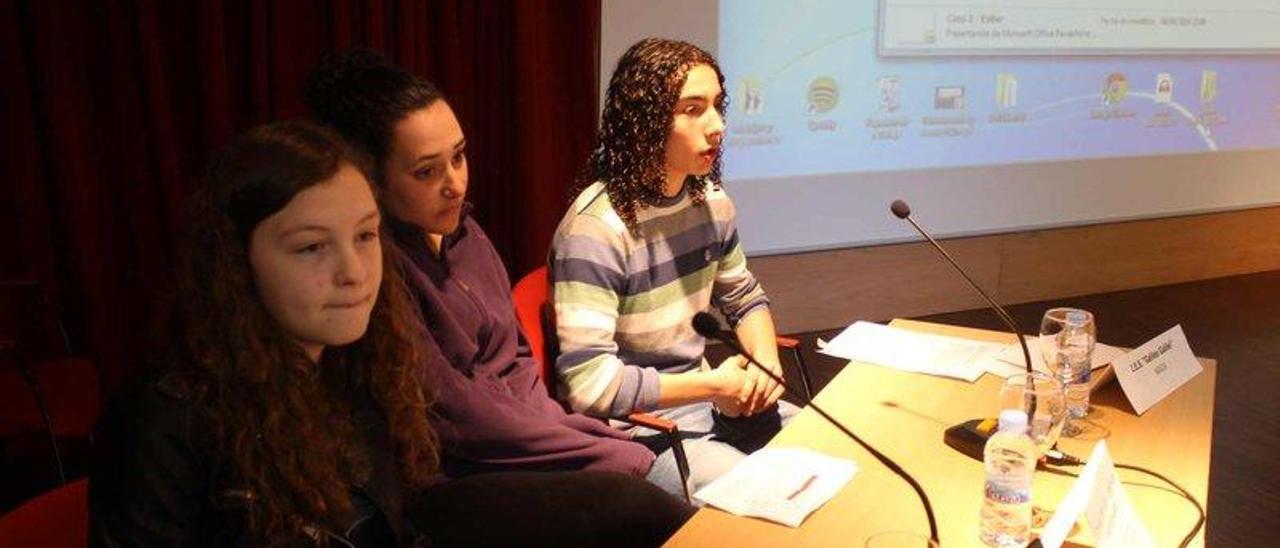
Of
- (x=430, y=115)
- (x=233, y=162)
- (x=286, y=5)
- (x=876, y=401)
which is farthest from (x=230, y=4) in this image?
(x=876, y=401)

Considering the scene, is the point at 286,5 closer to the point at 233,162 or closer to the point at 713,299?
the point at 713,299

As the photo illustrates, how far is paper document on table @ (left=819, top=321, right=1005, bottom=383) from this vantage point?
1.98 meters

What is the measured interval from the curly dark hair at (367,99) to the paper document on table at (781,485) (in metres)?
0.75

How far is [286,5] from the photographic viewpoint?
288 cm

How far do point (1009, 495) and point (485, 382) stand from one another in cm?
88

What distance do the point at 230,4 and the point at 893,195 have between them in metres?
2.53

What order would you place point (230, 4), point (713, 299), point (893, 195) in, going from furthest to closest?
point (893, 195) < point (230, 4) < point (713, 299)

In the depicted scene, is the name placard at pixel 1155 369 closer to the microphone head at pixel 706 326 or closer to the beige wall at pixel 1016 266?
the microphone head at pixel 706 326

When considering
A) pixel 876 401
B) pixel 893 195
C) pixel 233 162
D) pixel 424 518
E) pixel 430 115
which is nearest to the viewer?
pixel 233 162

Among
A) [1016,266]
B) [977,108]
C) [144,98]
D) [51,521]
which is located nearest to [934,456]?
[51,521]

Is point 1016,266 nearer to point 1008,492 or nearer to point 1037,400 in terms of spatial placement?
point 1037,400

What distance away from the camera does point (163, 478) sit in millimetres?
1131

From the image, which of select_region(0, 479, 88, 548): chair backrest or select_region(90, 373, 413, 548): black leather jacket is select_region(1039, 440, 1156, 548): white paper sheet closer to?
select_region(90, 373, 413, 548): black leather jacket

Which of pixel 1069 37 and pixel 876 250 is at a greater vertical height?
pixel 1069 37
